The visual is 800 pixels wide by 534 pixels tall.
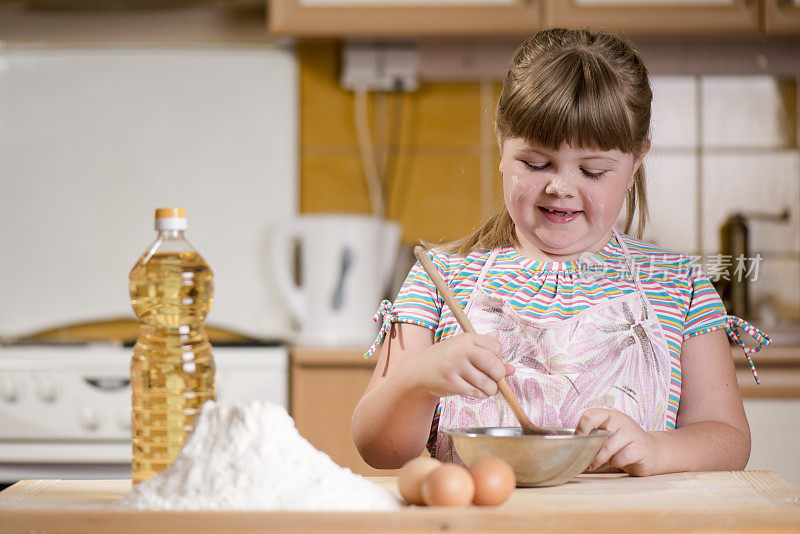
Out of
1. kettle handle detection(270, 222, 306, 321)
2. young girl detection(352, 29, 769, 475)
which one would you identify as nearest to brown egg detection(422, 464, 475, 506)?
young girl detection(352, 29, 769, 475)

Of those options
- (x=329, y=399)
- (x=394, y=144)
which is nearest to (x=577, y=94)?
(x=329, y=399)

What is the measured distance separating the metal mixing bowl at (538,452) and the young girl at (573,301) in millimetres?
188

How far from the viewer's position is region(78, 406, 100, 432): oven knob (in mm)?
1874

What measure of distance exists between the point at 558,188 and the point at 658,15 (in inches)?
49.5

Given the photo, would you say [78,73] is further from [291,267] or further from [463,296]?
[463,296]

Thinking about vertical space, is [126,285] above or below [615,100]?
below

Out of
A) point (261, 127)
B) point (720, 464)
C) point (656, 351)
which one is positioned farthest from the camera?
point (261, 127)

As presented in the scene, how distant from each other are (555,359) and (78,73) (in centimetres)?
176

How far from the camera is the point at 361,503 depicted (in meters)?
0.61

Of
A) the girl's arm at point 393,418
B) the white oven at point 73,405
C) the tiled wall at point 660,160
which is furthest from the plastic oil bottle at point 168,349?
the tiled wall at point 660,160

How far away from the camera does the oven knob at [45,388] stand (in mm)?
1872

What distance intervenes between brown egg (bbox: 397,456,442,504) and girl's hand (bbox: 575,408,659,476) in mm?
174

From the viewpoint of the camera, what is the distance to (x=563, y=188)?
97cm

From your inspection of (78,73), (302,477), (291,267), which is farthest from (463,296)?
(78,73)
